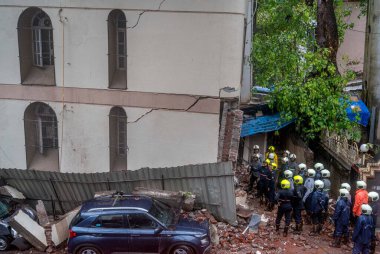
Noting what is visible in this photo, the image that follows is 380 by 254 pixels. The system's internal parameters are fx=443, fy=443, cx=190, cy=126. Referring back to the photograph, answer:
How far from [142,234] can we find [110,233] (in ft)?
2.50

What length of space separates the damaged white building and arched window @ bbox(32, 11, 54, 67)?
4cm

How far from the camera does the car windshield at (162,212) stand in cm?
1061

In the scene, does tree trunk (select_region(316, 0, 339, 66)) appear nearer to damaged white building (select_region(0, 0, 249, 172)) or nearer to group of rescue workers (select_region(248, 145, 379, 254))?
damaged white building (select_region(0, 0, 249, 172))

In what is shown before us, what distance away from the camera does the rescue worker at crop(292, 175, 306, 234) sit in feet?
39.1

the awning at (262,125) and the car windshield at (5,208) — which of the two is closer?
the car windshield at (5,208)

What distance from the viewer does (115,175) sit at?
13.7 meters

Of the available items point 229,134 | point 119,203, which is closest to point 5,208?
point 119,203

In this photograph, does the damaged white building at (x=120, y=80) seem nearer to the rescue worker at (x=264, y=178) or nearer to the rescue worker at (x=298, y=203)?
the rescue worker at (x=264, y=178)

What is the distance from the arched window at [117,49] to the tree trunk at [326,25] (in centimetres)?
779

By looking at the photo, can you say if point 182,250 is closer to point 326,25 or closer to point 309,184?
point 309,184

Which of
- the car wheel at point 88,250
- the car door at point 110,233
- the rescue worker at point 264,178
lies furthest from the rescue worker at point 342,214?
the car wheel at point 88,250

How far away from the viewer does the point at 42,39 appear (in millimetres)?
15648

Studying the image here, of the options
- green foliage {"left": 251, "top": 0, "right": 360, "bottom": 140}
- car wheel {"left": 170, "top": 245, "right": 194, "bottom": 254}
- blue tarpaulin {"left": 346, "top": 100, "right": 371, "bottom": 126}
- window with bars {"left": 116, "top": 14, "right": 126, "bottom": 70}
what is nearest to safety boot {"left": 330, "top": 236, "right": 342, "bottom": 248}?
car wheel {"left": 170, "top": 245, "right": 194, "bottom": 254}

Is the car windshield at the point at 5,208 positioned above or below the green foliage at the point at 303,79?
below
